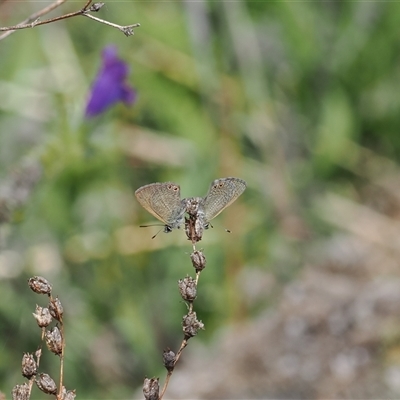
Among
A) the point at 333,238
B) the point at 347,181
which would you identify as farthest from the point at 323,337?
the point at 347,181

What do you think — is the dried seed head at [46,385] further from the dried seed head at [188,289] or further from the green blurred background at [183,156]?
the green blurred background at [183,156]

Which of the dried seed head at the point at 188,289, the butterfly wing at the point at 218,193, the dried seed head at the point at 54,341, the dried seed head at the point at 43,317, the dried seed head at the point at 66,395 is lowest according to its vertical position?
the dried seed head at the point at 66,395

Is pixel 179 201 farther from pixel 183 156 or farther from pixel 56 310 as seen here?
pixel 183 156

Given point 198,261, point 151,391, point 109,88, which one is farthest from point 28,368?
point 109,88

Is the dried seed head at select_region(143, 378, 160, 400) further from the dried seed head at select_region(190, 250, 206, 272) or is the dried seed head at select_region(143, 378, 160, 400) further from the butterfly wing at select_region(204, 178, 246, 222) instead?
the butterfly wing at select_region(204, 178, 246, 222)

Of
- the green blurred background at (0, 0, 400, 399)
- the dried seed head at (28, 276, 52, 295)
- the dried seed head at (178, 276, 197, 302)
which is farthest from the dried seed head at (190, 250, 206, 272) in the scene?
the green blurred background at (0, 0, 400, 399)

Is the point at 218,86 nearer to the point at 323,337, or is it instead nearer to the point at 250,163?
the point at 250,163

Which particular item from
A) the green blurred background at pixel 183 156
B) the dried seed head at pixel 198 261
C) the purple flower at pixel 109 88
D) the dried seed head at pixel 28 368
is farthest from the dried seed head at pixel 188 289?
the purple flower at pixel 109 88
